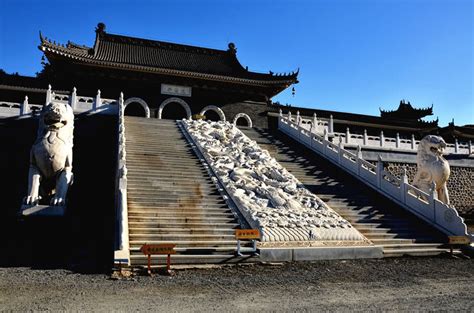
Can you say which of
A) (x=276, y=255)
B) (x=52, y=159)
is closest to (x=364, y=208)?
(x=276, y=255)

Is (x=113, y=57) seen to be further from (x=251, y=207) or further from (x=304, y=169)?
(x=251, y=207)

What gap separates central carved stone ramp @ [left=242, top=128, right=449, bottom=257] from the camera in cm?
867

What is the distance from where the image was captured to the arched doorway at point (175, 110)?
870 inches

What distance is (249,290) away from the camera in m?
5.25

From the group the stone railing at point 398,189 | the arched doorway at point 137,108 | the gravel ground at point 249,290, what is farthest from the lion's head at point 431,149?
the arched doorway at point 137,108

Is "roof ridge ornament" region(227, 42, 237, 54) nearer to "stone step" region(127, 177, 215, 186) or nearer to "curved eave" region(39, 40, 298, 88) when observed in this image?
"curved eave" region(39, 40, 298, 88)

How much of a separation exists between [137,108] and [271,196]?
1433 centimetres

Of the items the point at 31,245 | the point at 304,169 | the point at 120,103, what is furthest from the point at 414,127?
the point at 31,245

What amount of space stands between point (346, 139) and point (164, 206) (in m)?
12.4

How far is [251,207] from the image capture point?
354 inches

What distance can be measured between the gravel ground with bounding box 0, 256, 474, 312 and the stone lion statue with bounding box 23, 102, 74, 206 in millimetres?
2266

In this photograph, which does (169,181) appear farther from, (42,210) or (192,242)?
(42,210)

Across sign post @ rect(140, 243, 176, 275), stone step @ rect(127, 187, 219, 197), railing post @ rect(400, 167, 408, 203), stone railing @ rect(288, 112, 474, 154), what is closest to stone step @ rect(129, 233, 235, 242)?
sign post @ rect(140, 243, 176, 275)

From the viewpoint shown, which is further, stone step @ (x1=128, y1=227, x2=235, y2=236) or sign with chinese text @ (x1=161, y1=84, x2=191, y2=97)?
sign with chinese text @ (x1=161, y1=84, x2=191, y2=97)
